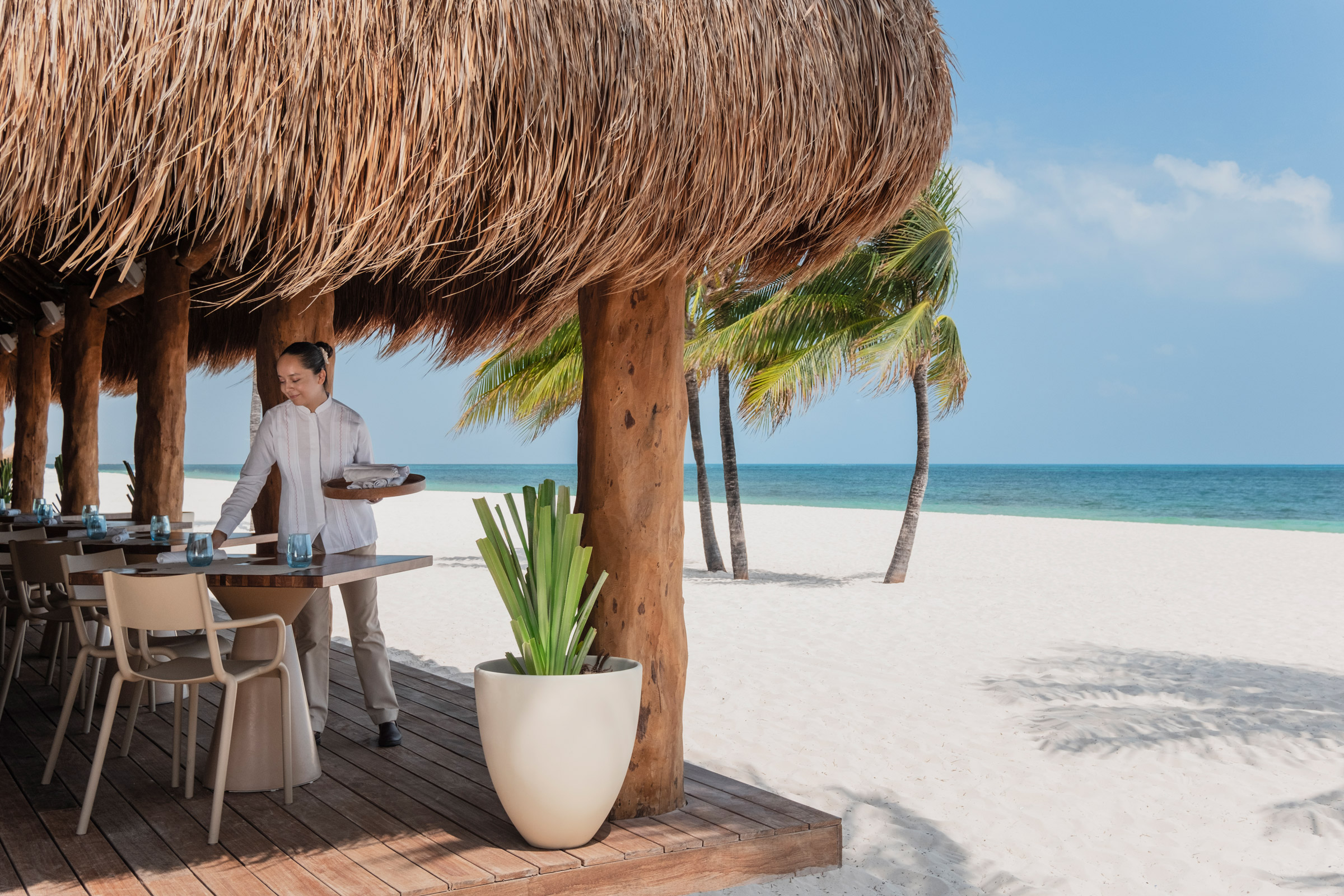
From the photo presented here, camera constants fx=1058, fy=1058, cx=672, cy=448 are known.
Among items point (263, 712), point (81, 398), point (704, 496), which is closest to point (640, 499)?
point (263, 712)

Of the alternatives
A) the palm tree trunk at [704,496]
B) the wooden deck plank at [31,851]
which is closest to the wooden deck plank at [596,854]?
the wooden deck plank at [31,851]

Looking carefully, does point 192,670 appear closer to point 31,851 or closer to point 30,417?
point 31,851

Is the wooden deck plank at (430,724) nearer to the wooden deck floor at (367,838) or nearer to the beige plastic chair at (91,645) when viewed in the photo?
the wooden deck floor at (367,838)

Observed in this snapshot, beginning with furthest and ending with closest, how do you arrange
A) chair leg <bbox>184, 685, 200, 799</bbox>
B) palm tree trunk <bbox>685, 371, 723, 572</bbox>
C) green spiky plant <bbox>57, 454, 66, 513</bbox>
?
palm tree trunk <bbox>685, 371, 723, 572</bbox> < green spiky plant <bbox>57, 454, 66, 513</bbox> < chair leg <bbox>184, 685, 200, 799</bbox>

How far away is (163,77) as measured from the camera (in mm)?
2248

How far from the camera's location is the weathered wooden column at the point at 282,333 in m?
4.75

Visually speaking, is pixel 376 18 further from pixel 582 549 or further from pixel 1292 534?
pixel 1292 534

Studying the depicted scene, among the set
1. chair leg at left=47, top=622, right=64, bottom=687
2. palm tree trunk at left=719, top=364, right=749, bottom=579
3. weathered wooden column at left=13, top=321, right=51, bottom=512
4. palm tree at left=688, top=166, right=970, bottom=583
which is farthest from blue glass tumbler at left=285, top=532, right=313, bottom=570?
palm tree trunk at left=719, top=364, right=749, bottom=579

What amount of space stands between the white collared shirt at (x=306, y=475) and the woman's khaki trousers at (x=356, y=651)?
0.12m

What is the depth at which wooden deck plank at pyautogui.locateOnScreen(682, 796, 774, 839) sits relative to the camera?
2.84 m

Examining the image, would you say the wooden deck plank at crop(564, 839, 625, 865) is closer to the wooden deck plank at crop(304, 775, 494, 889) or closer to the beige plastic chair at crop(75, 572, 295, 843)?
the wooden deck plank at crop(304, 775, 494, 889)

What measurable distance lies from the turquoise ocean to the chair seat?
69.4 ft

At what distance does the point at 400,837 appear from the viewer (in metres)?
2.75

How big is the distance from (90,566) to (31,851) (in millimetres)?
1039
